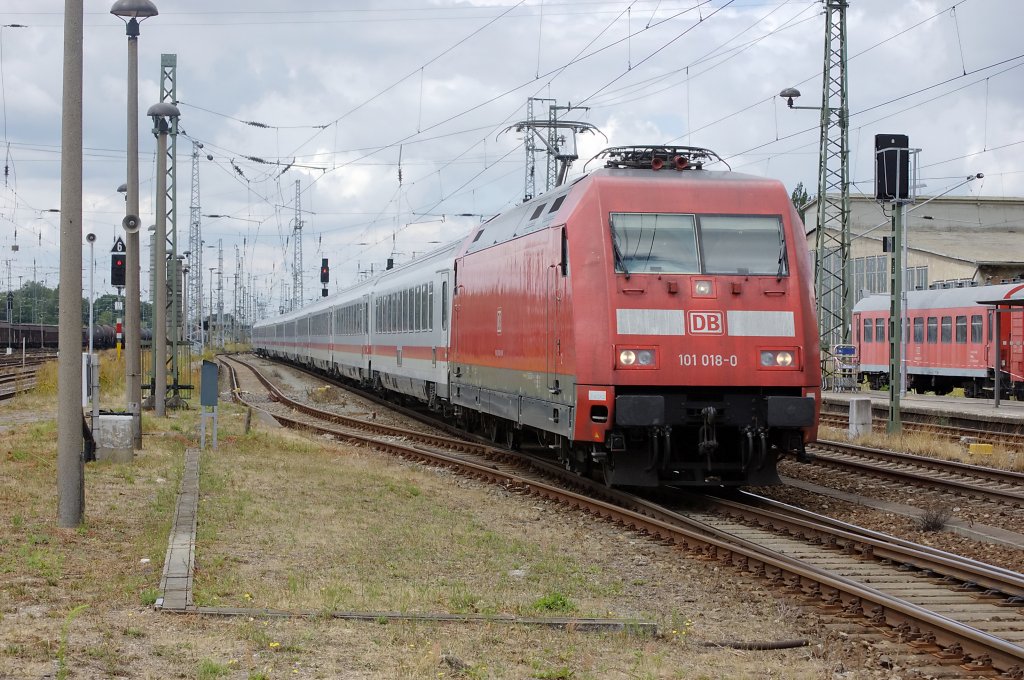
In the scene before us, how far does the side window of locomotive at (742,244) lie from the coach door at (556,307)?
1.51m

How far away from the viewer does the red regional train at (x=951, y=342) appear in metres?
32.3

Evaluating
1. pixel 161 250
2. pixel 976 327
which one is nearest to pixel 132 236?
pixel 161 250

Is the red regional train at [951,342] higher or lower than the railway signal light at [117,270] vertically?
lower

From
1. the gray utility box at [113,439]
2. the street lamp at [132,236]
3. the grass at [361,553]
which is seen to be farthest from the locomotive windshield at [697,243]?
the street lamp at [132,236]

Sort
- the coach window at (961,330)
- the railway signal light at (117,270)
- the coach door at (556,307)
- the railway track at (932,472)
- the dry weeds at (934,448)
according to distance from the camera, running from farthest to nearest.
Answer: the coach window at (961,330) < the railway signal light at (117,270) < the dry weeds at (934,448) < the railway track at (932,472) < the coach door at (556,307)

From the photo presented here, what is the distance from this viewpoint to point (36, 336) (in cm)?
8669

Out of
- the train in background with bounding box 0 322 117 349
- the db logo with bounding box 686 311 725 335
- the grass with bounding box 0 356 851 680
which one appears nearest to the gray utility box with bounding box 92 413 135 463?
the grass with bounding box 0 356 851 680

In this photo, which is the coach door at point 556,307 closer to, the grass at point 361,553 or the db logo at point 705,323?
the db logo at point 705,323

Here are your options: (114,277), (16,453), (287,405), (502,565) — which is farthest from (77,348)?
(287,405)

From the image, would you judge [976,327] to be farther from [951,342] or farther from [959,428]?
[959,428]

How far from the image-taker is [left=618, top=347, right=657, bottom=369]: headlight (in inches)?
480

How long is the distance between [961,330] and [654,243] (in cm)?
2522

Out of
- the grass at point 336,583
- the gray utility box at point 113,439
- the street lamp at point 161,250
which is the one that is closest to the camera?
the grass at point 336,583

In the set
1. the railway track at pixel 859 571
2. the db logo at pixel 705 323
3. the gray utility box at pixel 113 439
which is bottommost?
the railway track at pixel 859 571
